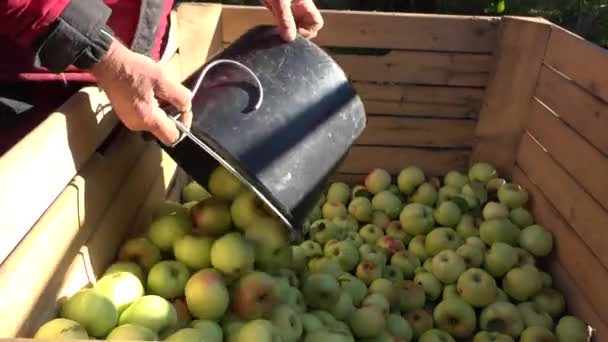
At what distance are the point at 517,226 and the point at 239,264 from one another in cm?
125

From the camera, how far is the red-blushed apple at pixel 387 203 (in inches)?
102

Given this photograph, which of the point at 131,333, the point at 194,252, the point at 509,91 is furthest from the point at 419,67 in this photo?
the point at 131,333

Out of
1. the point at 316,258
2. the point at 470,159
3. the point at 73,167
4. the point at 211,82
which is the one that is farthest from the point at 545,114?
the point at 73,167

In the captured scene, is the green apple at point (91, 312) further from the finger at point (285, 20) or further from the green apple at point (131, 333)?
the finger at point (285, 20)

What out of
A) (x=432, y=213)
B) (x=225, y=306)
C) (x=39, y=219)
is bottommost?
(x=432, y=213)

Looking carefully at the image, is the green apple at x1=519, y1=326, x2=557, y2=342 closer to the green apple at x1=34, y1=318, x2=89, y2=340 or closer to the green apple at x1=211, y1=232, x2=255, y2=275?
the green apple at x1=211, y1=232, x2=255, y2=275

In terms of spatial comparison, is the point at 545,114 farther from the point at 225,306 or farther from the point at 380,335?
the point at 225,306

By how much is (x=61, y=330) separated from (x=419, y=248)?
1.42m

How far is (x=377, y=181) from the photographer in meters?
2.66

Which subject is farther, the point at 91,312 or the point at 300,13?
the point at 300,13

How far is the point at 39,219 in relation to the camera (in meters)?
1.29

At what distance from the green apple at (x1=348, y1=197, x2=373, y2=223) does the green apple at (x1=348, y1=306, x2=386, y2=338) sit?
790 mm

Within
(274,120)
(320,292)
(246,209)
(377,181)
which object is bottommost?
(377,181)

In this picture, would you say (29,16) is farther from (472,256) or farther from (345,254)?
(472,256)
